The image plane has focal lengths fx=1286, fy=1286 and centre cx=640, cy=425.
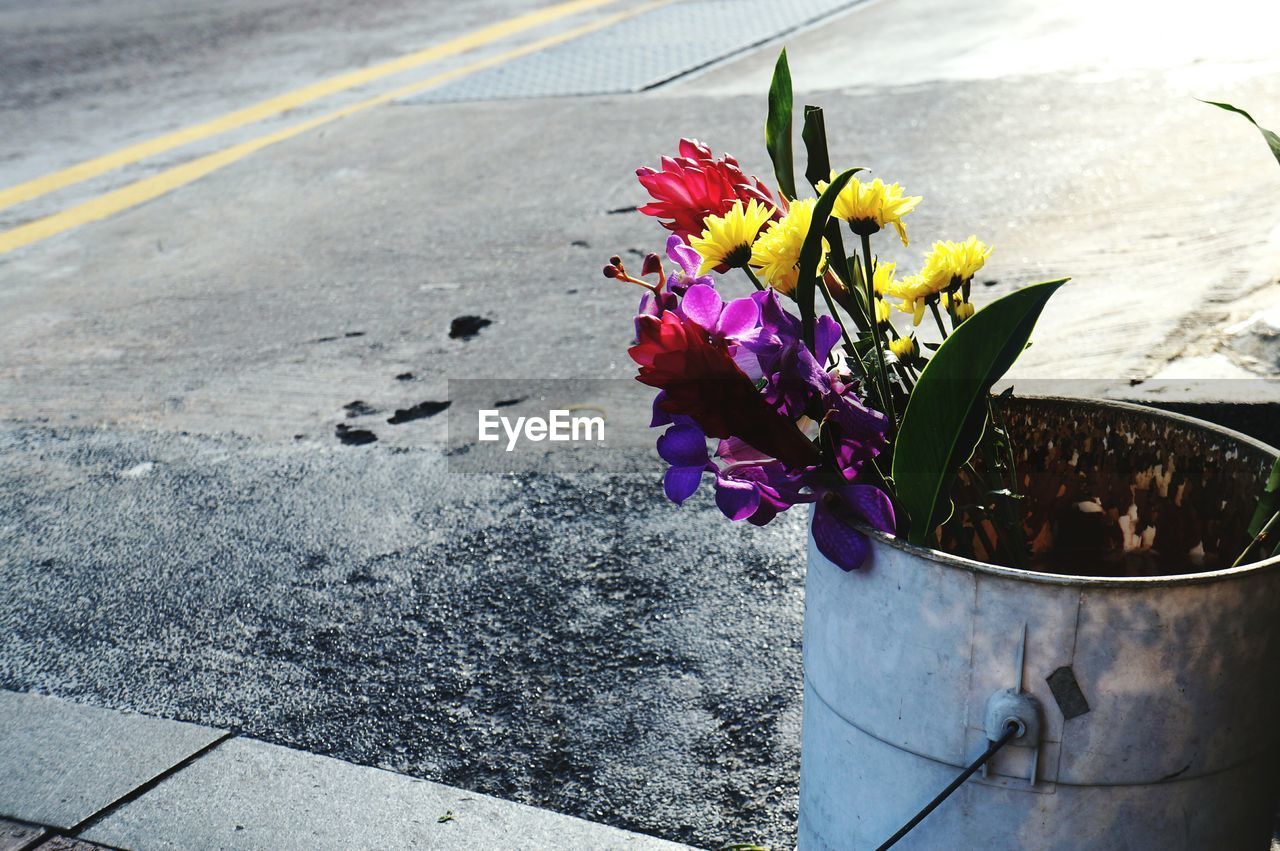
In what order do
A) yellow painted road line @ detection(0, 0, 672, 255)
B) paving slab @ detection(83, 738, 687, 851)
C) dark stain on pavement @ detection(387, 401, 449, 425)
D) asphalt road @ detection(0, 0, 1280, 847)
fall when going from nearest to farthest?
paving slab @ detection(83, 738, 687, 851), asphalt road @ detection(0, 0, 1280, 847), dark stain on pavement @ detection(387, 401, 449, 425), yellow painted road line @ detection(0, 0, 672, 255)

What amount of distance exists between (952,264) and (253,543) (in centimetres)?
207

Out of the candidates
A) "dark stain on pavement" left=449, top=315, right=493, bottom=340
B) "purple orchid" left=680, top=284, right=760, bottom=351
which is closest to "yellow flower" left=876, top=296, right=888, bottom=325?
"purple orchid" left=680, top=284, right=760, bottom=351

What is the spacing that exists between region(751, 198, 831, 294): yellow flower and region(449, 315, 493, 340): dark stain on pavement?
285cm

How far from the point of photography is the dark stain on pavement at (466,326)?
4.10m

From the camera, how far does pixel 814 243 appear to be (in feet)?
3.89

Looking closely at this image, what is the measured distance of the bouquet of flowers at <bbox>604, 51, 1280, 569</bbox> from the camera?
1182mm

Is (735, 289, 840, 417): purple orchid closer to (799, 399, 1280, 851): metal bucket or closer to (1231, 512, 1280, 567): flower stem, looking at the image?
(799, 399, 1280, 851): metal bucket

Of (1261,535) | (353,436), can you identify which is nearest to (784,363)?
(1261,535)

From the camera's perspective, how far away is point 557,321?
414 centimetres

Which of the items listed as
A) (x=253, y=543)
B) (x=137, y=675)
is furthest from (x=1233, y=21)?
(x=137, y=675)

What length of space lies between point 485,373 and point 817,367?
2.56m

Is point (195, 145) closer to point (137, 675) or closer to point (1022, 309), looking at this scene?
point (137, 675)

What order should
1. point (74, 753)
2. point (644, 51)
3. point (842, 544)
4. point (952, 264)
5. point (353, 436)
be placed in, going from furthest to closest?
point (644, 51) < point (353, 436) < point (74, 753) < point (952, 264) < point (842, 544)

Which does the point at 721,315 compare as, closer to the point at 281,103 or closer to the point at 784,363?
the point at 784,363
